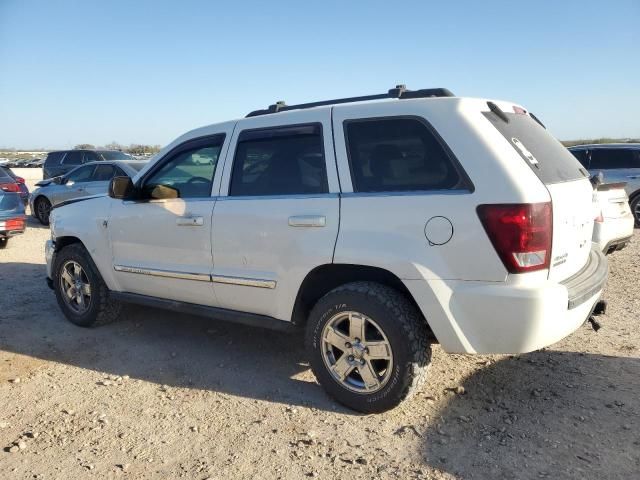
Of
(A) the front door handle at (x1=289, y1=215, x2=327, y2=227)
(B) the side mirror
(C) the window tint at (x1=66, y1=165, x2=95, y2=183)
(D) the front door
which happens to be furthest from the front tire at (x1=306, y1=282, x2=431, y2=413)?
(C) the window tint at (x1=66, y1=165, x2=95, y2=183)

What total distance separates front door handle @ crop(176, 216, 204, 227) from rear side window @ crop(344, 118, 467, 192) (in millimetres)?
1278

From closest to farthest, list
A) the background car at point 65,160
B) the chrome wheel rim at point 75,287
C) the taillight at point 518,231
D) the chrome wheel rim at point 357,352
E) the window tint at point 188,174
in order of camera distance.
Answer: the taillight at point 518,231 → the chrome wheel rim at point 357,352 → the window tint at point 188,174 → the chrome wheel rim at point 75,287 → the background car at point 65,160

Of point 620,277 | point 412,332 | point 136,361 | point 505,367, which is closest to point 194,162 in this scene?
point 136,361

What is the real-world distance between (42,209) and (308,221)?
11.3 metres

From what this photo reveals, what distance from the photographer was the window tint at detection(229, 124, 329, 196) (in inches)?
139

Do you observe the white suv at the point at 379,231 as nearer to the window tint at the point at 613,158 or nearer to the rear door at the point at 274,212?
the rear door at the point at 274,212

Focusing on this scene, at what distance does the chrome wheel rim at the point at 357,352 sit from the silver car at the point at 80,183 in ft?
26.6

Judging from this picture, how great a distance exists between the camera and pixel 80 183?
38.1ft

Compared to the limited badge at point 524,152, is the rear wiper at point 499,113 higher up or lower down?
higher up

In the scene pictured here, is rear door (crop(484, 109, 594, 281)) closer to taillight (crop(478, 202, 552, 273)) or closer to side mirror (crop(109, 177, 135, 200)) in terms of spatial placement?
taillight (crop(478, 202, 552, 273))

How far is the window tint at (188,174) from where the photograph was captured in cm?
405

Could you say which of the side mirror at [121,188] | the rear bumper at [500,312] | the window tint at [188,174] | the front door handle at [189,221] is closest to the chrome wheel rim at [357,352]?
the rear bumper at [500,312]

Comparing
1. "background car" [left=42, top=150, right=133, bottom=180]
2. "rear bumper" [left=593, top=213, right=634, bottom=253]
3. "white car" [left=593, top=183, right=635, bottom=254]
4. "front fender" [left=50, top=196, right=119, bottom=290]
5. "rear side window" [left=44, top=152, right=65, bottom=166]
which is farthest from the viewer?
"rear side window" [left=44, top=152, right=65, bottom=166]

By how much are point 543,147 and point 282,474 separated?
2496 millimetres
